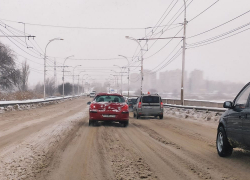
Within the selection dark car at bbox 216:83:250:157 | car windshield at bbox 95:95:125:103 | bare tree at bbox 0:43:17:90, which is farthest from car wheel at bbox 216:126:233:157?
bare tree at bbox 0:43:17:90

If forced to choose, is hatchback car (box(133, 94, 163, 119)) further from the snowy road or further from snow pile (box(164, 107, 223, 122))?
the snowy road

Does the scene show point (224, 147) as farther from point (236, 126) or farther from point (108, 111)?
point (108, 111)

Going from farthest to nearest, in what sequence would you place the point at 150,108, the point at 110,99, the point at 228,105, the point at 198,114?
the point at 198,114 → the point at 150,108 → the point at 110,99 → the point at 228,105

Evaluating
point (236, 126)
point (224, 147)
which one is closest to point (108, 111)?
point (224, 147)

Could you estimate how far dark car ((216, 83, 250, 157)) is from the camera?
677cm

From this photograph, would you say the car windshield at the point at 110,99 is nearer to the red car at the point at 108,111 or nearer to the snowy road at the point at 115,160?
the red car at the point at 108,111

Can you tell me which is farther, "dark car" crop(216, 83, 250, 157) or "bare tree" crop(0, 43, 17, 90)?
"bare tree" crop(0, 43, 17, 90)

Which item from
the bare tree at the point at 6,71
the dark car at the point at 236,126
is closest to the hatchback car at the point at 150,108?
the dark car at the point at 236,126

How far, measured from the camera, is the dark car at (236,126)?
6.77 meters

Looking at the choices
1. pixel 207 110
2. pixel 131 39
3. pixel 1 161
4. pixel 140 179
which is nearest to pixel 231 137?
pixel 140 179

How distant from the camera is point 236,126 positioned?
7.21 m

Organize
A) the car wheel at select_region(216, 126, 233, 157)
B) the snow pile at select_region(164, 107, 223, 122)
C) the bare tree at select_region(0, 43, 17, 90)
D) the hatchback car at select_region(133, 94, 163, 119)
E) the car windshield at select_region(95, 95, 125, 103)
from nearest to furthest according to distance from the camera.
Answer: the car wheel at select_region(216, 126, 233, 157)
the car windshield at select_region(95, 95, 125, 103)
the snow pile at select_region(164, 107, 223, 122)
the hatchback car at select_region(133, 94, 163, 119)
the bare tree at select_region(0, 43, 17, 90)

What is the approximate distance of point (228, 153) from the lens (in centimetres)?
785

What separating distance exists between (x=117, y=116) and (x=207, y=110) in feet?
30.8
